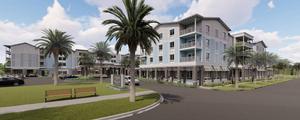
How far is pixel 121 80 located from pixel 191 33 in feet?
62.7

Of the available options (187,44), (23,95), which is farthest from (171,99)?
(187,44)

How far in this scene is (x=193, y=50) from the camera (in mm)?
38594

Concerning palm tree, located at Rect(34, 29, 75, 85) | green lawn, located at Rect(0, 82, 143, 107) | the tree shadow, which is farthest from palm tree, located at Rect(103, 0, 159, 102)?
palm tree, located at Rect(34, 29, 75, 85)

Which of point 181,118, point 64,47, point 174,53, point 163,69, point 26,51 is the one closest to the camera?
point 181,118

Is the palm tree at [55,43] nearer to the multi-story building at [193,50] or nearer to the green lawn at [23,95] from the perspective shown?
the green lawn at [23,95]

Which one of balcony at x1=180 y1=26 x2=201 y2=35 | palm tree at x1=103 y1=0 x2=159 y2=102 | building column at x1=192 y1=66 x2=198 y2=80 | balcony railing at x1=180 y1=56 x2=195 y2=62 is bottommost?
building column at x1=192 y1=66 x2=198 y2=80

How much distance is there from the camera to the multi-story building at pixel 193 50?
118 feet

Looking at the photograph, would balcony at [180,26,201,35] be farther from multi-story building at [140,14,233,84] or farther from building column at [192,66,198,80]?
building column at [192,66,198,80]

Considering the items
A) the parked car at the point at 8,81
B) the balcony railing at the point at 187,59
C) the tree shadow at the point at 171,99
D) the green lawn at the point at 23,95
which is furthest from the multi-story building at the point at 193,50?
the parked car at the point at 8,81

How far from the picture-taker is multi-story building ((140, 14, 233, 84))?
36000 millimetres

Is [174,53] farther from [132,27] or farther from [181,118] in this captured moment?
[181,118]

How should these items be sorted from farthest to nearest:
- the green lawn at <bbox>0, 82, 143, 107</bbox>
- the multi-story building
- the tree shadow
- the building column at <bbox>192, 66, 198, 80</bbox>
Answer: the multi-story building, the building column at <bbox>192, 66, 198, 80</bbox>, the tree shadow, the green lawn at <bbox>0, 82, 143, 107</bbox>

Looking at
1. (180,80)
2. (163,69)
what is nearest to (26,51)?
(163,69)

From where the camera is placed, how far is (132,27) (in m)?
14.4
